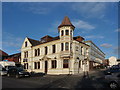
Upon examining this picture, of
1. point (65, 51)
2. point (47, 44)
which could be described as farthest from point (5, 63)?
point (65, 51)

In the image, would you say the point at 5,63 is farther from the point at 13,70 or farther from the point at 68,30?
the point at 68,30

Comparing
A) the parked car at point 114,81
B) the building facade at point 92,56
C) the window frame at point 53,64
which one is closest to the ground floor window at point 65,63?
the window frame at point 53,64

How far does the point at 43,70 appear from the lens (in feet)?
107

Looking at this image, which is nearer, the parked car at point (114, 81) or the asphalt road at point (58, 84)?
the parked car at point (114, 81)

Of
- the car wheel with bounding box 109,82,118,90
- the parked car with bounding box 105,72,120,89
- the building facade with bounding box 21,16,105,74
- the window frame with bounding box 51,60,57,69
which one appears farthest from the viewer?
the window frame with bounding box 51,60,57,69

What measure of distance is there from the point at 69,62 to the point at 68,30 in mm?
6796

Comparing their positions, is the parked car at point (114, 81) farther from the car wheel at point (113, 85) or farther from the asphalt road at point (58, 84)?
the asphalt road at point (58, 84)

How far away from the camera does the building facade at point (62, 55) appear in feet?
92.3

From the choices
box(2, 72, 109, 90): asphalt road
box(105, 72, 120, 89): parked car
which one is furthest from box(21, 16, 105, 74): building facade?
box(105, 72, 120, 89): parked car

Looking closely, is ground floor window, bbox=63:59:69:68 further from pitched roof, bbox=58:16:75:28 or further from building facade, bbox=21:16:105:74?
pitched roof, bbox=58:16:75:28

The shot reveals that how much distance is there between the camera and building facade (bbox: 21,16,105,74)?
28125 millimetres

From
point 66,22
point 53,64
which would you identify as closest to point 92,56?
point 53,64

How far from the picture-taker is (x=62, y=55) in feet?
92.2

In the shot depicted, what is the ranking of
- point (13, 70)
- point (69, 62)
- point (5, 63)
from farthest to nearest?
1. point (5, 63)
2. point (69, 62)
3. point (13, 70)
